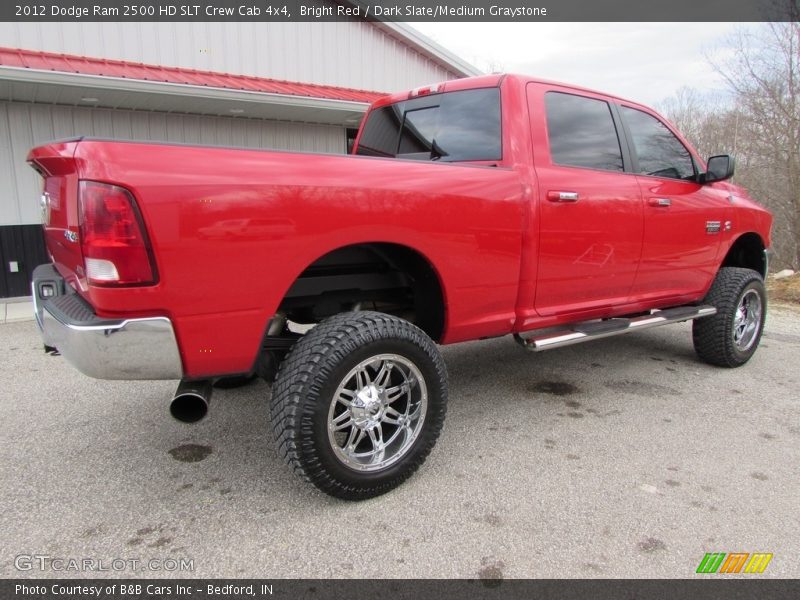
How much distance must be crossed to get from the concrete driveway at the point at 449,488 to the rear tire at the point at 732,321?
0.48 m

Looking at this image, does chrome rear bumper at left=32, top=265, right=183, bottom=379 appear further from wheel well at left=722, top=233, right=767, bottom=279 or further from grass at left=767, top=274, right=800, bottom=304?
grass at left=767, top=274, right=800, bottom=304

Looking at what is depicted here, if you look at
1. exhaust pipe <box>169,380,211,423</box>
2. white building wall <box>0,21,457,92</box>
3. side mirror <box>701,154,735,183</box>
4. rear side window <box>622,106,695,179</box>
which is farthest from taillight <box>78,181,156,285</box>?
white building wall <box>0,21,457,92</box>

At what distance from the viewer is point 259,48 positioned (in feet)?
30.0

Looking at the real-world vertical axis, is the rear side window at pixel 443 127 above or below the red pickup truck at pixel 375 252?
above

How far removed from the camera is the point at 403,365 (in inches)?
104

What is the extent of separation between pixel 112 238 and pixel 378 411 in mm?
1387

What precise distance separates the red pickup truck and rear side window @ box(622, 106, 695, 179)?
2 cm

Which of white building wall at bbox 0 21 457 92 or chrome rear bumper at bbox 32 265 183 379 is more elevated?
white building wall at bbox 0 21 457 92

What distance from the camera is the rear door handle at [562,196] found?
10.3 ft

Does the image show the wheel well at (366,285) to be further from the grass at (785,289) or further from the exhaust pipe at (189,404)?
the grass at (785,289)

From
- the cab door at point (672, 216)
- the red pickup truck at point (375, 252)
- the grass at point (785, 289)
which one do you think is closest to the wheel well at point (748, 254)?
the cab door at point (672, 216)

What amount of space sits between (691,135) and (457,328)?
25.0 meters

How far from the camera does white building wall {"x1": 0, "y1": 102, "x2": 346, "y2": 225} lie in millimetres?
7547
